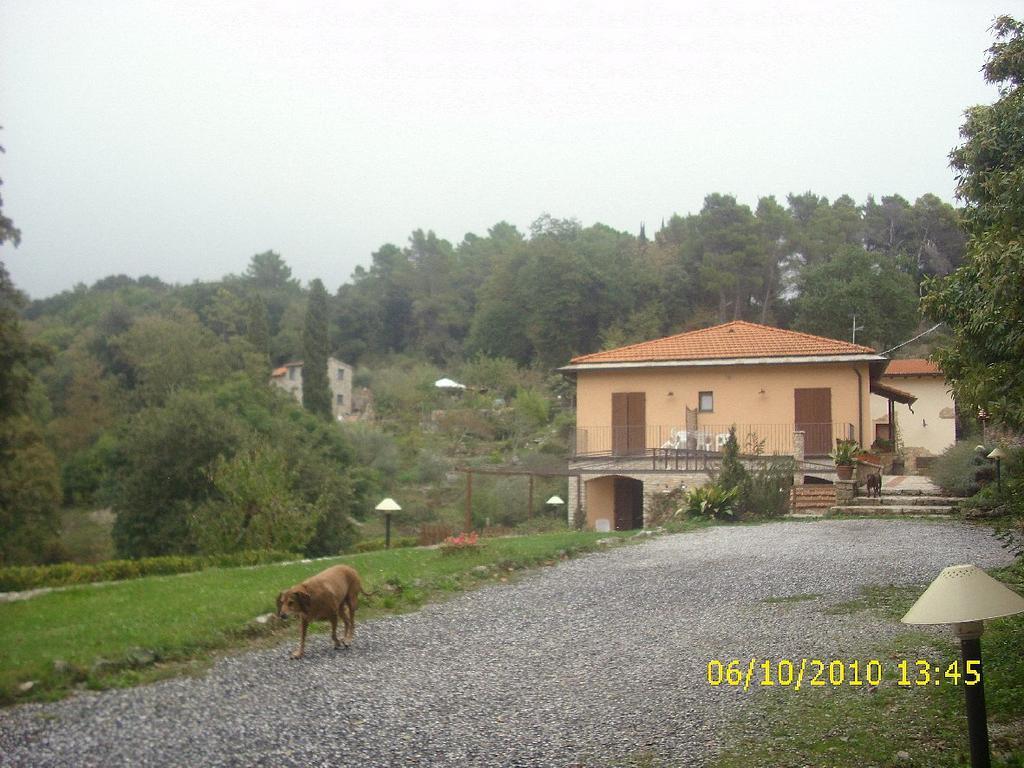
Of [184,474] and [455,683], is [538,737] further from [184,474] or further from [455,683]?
[184,474]

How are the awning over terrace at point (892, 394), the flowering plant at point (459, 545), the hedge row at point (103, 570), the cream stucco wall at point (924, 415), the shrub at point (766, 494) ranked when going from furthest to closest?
the cream stucco wall at point (924, 415) < the awning over terrace at point (892, 394) < the shrub at point (766, 494) < the flowering plant at point (459, 545) < the hedge row at point (103, 570)

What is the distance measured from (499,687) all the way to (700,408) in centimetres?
2125

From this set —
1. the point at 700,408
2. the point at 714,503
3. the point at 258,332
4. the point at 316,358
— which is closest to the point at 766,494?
the point at 714,503

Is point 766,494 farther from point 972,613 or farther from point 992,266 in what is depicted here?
point 972,613

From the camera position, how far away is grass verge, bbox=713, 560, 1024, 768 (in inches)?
214

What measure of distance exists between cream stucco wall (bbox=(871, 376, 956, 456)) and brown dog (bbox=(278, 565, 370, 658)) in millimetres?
30163

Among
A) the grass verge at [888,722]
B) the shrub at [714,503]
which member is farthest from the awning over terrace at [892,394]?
the grass verge at [888,722]

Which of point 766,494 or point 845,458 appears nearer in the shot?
point 766,494

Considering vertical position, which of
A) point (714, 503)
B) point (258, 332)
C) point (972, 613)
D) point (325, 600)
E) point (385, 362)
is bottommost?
point (325, 600)

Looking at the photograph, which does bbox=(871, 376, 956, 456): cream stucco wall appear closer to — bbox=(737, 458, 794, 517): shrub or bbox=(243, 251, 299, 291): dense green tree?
bbox=(737, 458, 794, 517): shrub

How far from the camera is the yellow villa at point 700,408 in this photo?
26.1 meters

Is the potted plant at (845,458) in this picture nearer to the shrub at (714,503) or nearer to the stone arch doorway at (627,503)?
the shrub at (714,503)

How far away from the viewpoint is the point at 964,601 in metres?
4.51

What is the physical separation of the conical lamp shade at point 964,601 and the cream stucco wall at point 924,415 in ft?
108
